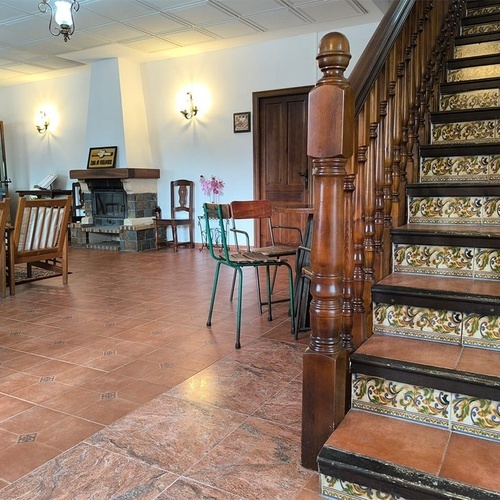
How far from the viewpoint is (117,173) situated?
24.6ft

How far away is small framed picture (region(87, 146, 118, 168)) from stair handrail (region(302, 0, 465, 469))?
6.28 metres

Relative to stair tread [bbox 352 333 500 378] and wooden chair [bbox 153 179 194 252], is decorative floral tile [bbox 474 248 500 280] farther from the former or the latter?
wooden chair [bbox 153 179 194 252]

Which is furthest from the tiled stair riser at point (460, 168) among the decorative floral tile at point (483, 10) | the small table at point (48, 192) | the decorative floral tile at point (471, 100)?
the small table at point (48, 192)

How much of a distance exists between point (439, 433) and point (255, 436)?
73cm

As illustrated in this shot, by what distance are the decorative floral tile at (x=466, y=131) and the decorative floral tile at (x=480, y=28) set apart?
3.88 feet

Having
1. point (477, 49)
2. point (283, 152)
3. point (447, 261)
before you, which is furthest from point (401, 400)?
point (283, 152)

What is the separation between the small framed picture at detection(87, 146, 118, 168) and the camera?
7.73 meters

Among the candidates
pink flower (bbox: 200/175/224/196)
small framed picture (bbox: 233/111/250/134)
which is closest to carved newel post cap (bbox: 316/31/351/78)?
small framed picture (bbox: 233/111/250/134)

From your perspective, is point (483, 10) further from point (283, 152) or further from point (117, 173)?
point (117, 173)

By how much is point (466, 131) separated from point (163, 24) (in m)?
4.71

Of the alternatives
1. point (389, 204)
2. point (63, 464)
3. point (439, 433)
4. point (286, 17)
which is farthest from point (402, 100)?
point (286, 17)

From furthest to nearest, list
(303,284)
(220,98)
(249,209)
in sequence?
(220,98)
(249,209)
(303,284)

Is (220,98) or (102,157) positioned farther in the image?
(102,157)

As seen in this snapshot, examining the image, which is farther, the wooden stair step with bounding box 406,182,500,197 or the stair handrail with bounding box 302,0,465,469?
the wooden stair step with bounding box 406,182,500,197
